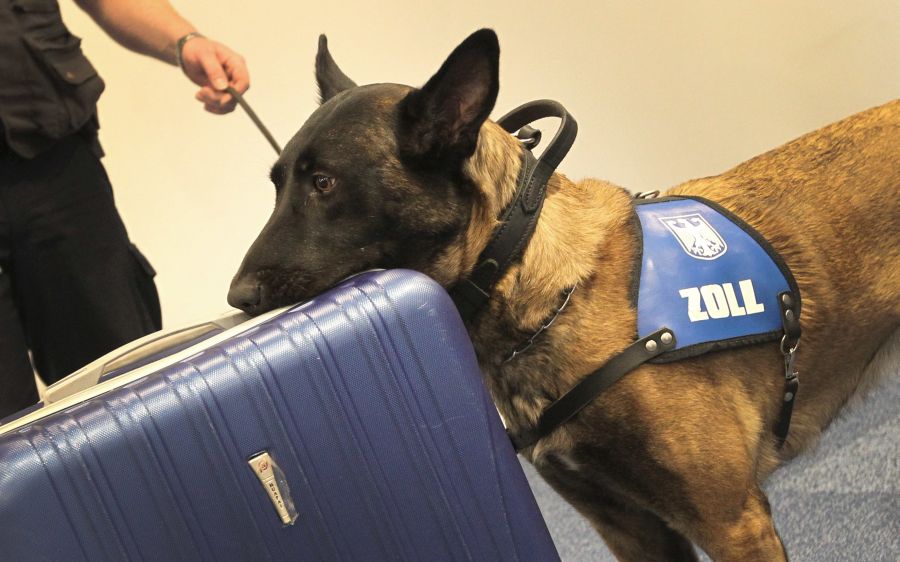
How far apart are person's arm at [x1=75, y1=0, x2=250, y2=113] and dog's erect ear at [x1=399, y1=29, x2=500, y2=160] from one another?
58cm

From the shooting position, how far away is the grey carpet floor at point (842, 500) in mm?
1650

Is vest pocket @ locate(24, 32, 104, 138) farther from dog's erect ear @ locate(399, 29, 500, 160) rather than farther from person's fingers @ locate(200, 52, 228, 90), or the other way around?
dog's erect ear @ locate(399, 29, 500, 160)

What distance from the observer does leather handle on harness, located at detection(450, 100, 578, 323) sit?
1116mm

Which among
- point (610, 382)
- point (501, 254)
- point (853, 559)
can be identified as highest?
point (501, 254)

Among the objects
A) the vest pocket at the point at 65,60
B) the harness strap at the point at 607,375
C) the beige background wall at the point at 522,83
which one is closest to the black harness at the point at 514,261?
the harness strap at the point at 607,375

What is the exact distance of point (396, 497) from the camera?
952 mm

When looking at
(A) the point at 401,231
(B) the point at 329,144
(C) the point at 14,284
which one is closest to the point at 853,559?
(A) the point at 401,231

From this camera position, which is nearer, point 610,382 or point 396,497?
point 396,497

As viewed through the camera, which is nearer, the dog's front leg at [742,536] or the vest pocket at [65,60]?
the dog's front leg at [742,536]

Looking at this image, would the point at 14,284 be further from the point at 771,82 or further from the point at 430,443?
the point at 771,82

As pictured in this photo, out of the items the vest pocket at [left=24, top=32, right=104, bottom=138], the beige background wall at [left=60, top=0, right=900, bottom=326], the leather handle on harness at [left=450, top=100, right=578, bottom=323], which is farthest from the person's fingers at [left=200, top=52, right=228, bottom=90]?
the beige background wall at [left=60, top=0, right=900, bottom=326]

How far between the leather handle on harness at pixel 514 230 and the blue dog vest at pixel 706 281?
0.18 meters

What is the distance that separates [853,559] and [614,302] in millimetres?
891

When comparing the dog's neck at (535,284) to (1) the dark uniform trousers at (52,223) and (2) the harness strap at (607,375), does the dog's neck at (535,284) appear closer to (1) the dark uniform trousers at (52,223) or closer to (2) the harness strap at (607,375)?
(2) the harness strap at (607,375)
